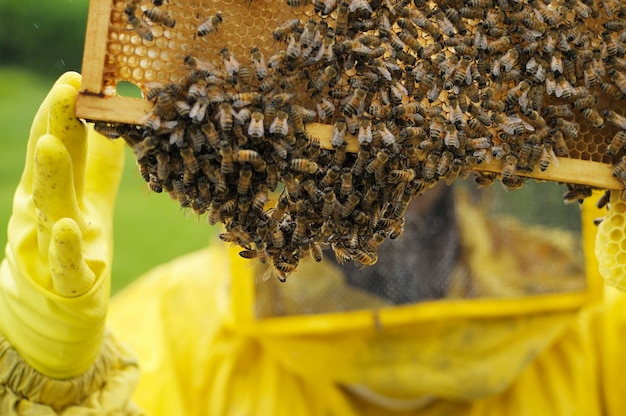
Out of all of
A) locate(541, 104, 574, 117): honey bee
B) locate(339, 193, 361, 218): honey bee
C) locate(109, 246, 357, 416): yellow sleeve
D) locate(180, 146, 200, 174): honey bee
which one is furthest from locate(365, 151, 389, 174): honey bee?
locate(109, 246, 357, 416): yellow sleeve

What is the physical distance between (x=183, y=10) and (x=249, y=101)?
0.43m

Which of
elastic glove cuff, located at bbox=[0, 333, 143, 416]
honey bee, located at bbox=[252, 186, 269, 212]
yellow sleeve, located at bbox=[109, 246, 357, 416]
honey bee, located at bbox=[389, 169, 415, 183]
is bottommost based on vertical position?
yellow sleeve, located at bbox=[109, 246, 357, 416]

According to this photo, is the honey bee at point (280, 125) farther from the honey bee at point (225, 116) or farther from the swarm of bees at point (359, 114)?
the honey bee at point (225, 116)

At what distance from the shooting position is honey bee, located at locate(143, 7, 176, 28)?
8.00ft

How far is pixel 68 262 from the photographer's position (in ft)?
8.18

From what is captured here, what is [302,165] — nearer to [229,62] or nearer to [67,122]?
[229,62]

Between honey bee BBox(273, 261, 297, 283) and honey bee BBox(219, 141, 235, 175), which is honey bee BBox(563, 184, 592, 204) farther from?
honey bee BBox(219, 141, 235, 175)

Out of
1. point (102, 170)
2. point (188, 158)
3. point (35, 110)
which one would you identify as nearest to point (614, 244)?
point (188, 158)

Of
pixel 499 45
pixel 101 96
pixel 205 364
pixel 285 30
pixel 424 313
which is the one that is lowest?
pixel 205 364

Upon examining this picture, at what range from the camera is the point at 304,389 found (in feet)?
14.7

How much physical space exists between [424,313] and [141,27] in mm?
2282

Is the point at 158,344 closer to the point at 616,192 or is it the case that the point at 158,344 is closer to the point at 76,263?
the point at 76,263

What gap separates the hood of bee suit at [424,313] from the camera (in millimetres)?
4051

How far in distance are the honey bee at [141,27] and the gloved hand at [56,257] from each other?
1.06 ft
